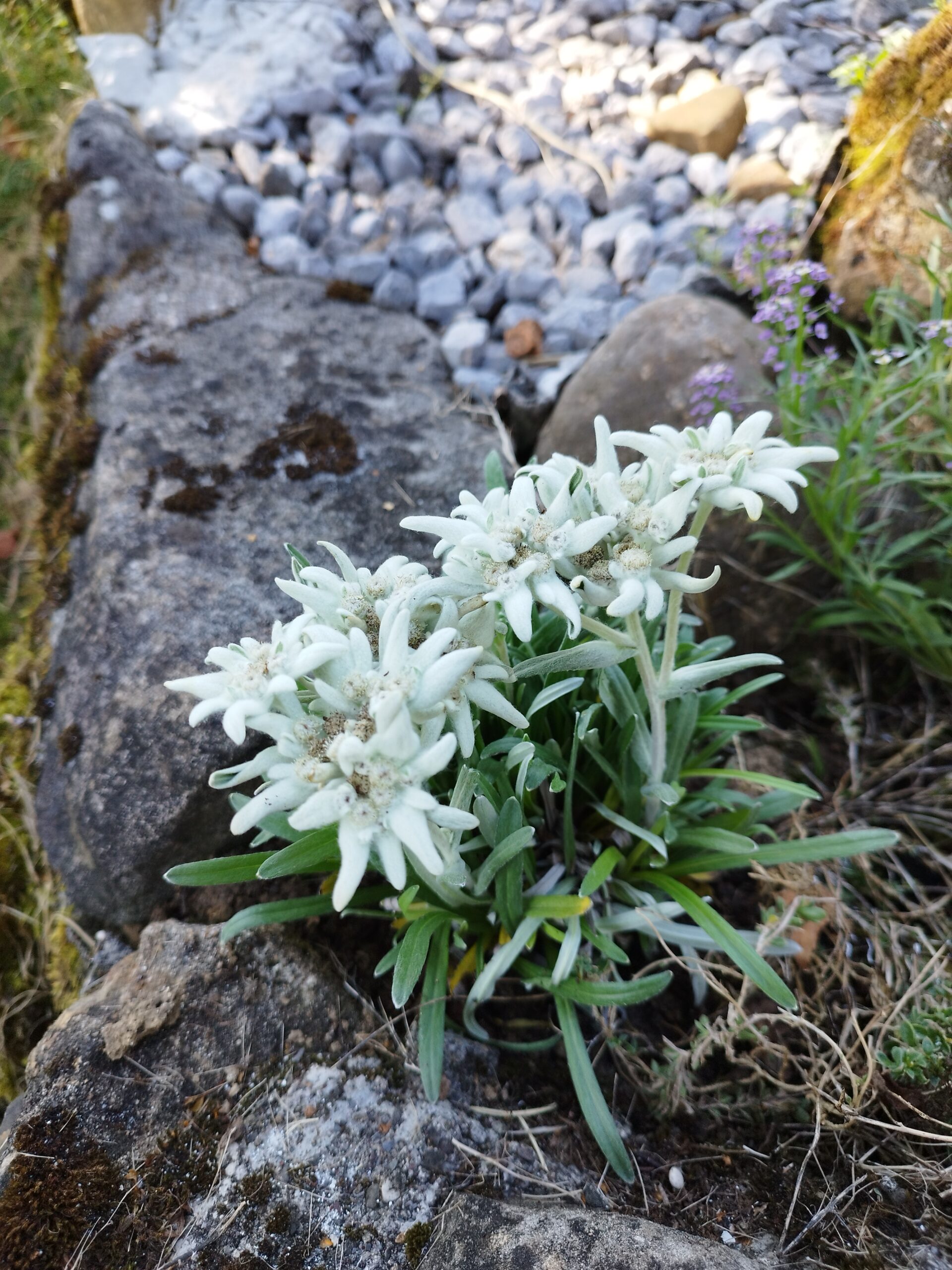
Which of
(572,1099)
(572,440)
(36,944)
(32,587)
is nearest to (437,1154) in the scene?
(572,1099)

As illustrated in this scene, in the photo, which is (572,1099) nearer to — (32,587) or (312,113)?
(32,587)

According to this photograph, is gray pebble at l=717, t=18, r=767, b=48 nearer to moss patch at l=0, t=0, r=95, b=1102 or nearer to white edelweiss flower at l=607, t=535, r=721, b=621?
moss patch at l=0, t=0, r=95, b=1102

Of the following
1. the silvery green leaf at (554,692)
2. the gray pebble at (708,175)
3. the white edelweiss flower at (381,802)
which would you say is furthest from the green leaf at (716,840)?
the gray pebble at (708,175)

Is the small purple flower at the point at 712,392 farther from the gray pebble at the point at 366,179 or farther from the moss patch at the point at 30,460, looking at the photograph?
the gray pebble at the point at 366,179

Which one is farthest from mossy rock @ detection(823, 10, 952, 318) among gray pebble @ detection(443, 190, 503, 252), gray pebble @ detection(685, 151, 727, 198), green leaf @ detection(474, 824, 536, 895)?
green leaf @ detection(474, 824, 536, 895)

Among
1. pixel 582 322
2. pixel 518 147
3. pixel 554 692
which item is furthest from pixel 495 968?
pixel 518 147
